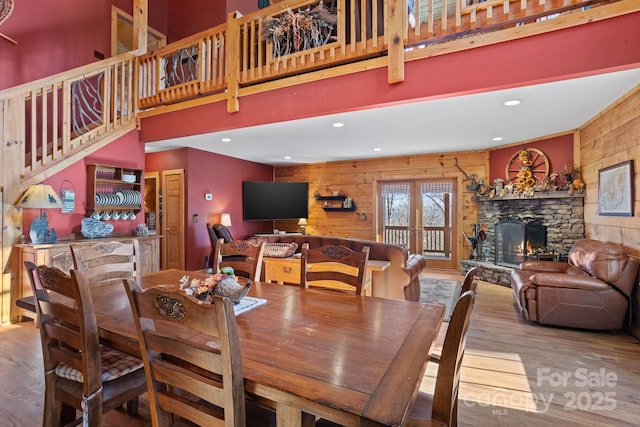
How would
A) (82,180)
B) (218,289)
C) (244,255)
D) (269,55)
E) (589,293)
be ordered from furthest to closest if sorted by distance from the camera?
(82,180), (269,55), (589,293), (244,255), (218,289)

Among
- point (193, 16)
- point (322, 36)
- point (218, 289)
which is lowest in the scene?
point (218, 289)

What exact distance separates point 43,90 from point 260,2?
4789 mm

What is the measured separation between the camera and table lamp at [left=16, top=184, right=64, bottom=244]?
334 cm

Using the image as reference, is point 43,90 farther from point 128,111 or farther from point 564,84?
point 564,84

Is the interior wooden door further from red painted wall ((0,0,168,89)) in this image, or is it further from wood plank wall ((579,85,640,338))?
wood plank wall ((579,85,640,338))

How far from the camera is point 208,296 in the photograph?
1.51 meters

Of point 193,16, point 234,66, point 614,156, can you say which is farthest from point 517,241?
point 193,16

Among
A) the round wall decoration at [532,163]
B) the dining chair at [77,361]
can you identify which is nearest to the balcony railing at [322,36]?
the round wall decoration at [532,163]

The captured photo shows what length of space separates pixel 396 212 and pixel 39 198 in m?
6.05

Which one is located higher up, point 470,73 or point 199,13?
point 199,13

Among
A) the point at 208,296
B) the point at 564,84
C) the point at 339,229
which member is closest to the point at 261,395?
the point at 208,296

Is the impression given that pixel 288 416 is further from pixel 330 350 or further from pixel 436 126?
pixel 436 126

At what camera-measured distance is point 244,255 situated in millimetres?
2266

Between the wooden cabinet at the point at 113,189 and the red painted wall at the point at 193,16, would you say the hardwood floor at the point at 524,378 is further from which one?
the red painted wall at the point at 193,16
